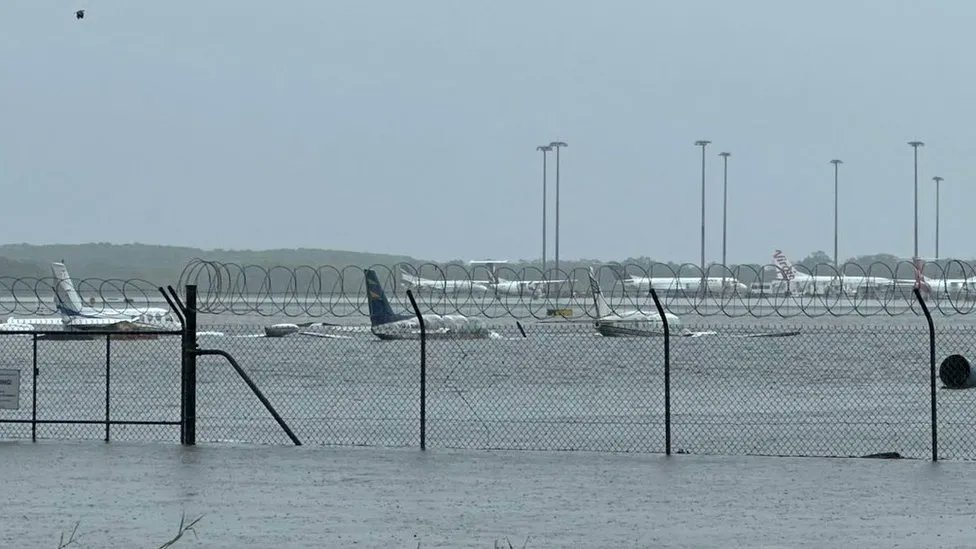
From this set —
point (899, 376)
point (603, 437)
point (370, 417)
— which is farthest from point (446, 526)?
point (899, 376)

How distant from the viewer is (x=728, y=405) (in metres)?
30.8

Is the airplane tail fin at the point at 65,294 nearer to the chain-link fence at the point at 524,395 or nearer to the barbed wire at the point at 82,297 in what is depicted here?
the barbed wire at the point at 82,297

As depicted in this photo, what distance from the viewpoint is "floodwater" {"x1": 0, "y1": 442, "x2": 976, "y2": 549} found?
12656 mm

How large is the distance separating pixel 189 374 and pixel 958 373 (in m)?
9.23

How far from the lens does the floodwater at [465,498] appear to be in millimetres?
12656

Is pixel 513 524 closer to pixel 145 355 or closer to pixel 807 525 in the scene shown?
pixel 807 525

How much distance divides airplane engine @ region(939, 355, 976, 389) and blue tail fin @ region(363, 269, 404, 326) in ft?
139

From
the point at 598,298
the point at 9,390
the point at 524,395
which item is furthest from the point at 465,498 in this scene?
the point at 598,298

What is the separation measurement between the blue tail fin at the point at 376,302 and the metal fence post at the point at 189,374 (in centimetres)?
4067

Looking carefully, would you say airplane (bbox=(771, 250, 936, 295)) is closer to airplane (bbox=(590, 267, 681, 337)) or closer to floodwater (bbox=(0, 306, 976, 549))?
airplane (bbox=(590, 267, 681, 337))

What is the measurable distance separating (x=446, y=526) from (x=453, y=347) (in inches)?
1783

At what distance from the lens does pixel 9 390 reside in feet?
65.7

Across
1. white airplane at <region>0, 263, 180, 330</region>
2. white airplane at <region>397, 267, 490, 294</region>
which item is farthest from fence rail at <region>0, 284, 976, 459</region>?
white airplane at <region>397, 267, 490, 294</region>

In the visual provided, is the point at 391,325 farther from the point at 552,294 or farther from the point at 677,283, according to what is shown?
the point at 552,294
